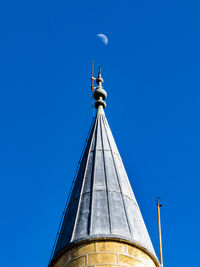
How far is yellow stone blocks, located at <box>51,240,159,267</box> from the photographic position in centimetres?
1308

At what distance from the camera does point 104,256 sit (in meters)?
13.2

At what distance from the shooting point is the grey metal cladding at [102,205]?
1381cm

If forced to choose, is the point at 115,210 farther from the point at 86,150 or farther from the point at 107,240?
the point at 86,150

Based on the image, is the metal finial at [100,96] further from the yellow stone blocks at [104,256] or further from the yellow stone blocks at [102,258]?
the yellow stone blocks at [102,258]

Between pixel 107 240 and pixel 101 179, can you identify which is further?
pixel 101 179

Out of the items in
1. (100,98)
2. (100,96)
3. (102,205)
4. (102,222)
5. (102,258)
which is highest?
(100,96)

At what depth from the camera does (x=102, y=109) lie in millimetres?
19359

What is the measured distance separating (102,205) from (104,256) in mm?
1589

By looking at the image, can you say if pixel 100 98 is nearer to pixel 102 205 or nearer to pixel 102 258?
pixel 102 205

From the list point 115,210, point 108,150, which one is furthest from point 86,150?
point 115,210

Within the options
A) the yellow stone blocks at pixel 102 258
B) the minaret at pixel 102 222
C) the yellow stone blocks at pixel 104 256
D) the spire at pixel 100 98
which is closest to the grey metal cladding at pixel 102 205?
the minaret at pixel 102 222

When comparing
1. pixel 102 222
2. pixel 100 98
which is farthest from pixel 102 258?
pixel 100 98

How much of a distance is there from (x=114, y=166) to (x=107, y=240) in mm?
3058

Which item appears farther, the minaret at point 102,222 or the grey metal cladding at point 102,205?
the grey metal cladding at point 102,205
